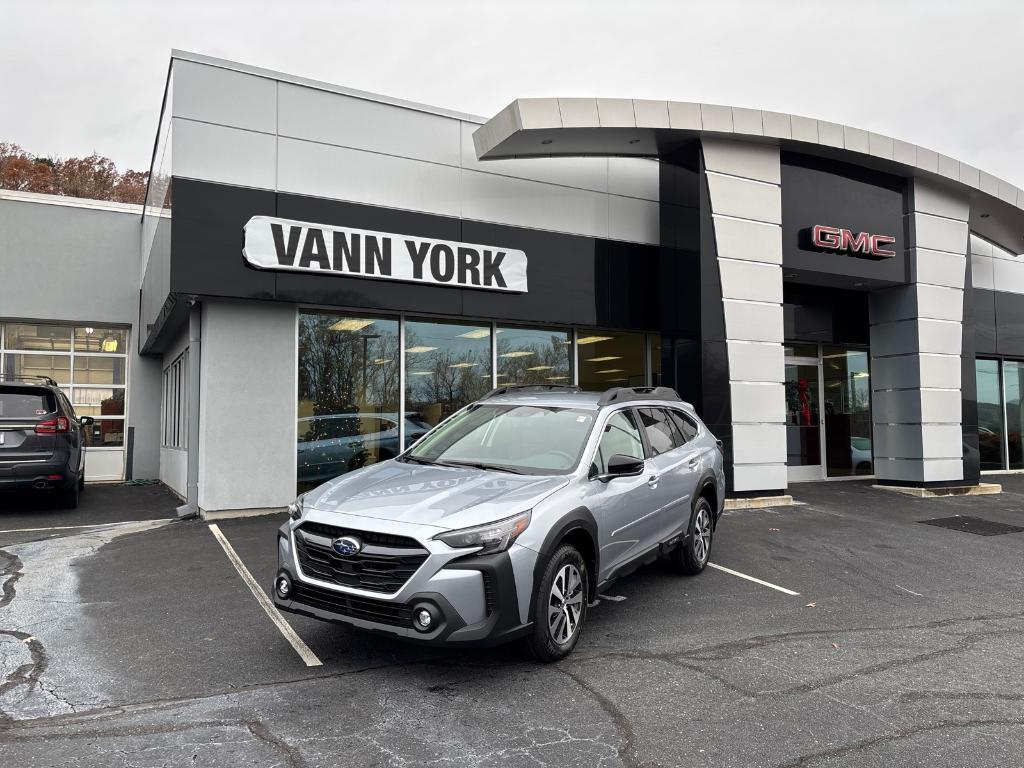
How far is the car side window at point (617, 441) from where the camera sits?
514 centimetres

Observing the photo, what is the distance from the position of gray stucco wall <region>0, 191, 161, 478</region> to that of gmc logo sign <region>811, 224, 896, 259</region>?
14219 mm

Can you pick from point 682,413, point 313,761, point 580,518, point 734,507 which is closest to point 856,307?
point 734,507

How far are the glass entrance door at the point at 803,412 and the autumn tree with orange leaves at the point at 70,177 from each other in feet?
85.6

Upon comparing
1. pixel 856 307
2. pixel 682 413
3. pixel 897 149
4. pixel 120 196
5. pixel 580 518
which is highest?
pixel 120 196

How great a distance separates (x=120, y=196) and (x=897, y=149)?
3135 centimetres

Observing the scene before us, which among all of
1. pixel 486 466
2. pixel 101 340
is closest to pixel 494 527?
pixel 486 466

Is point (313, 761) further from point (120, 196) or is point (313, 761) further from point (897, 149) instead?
point (120, 196)

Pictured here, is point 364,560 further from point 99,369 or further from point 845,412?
point 99,369

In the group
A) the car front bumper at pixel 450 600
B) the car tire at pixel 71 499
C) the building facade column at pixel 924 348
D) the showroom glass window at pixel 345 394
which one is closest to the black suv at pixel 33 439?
the car tire at pixel 71 499

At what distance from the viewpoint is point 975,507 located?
39.6 ft

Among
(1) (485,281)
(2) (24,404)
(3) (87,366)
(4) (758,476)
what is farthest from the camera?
(3) (87,366)

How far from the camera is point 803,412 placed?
49.4 feet

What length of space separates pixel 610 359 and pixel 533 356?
1679 millimetres

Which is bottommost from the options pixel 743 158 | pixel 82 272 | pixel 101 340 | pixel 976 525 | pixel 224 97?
pixel 976 525
